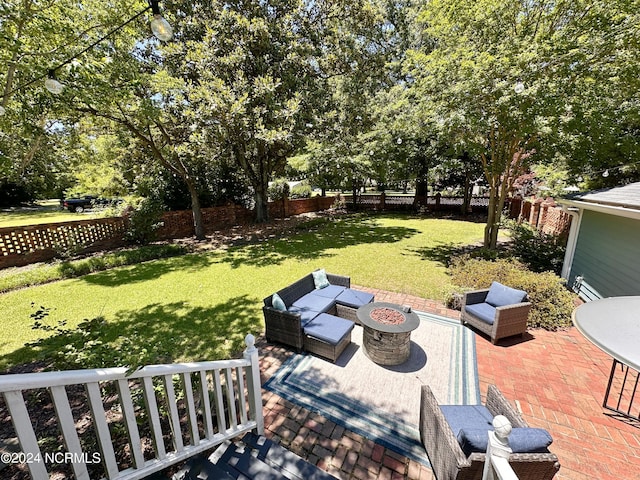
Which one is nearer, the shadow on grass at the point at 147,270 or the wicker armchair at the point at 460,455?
the wicker armchair at the point at 460,455

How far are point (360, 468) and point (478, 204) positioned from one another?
2338 centimetres

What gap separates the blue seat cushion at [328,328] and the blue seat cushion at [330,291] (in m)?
0.84

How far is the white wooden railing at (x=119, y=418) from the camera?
142 cm

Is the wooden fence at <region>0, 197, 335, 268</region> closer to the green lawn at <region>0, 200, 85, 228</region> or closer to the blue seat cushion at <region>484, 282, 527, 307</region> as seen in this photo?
the green lawn at <region>0, 200, 85, 228</region>

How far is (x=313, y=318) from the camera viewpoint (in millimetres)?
5223

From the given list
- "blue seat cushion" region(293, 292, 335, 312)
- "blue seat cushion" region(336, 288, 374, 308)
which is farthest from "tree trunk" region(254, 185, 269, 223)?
"blue seat cushion" region(336, 288, 374, 308)

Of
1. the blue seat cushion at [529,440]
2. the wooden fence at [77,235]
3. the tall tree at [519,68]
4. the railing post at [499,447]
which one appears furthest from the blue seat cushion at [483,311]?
the wooden fence at [77,235]

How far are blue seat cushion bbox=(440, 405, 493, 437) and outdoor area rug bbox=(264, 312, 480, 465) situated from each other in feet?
1.75

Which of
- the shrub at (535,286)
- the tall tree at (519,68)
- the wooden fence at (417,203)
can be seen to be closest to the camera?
the shrub at (535,286)

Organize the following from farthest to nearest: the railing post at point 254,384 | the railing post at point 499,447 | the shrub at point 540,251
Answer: the shrub at point 540,251 < the railing post at point 254,384 < the railing post at point 499,447

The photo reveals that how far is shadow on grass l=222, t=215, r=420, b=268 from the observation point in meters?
10.8

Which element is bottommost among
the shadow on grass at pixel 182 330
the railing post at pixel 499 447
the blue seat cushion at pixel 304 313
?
the shadow on grass at pixel 182 330

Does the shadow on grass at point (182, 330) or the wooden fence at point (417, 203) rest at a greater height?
the wooden fence at point (417, 203)

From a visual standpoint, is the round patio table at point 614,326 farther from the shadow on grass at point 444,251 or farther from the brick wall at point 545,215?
the brick wall at point 545,215
